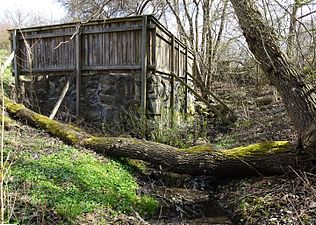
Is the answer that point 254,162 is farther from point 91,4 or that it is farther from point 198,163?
point 91,4

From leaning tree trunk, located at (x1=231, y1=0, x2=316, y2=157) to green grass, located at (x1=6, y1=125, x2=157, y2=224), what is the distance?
2.80m

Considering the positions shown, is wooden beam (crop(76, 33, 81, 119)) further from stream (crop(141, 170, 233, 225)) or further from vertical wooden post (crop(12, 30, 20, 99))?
stream (crop(141, 170, 233, 225))

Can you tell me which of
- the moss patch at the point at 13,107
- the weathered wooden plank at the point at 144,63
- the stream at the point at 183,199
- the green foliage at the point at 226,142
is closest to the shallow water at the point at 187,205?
the stream at the point at 183,199

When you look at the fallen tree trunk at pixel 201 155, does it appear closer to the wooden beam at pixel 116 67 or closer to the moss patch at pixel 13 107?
the moss patch at pixel 13 107

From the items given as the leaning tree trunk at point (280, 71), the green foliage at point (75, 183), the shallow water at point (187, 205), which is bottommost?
the shallow water at point (187, 205)

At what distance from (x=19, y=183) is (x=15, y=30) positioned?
6750 mm

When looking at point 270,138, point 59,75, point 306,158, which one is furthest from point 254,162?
point 59,75

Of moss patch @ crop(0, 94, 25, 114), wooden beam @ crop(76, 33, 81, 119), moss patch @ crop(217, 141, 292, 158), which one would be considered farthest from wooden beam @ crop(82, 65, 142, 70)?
moss patch @ crop(217, 141, 292, 158)

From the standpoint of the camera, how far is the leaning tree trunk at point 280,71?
510 centimetres

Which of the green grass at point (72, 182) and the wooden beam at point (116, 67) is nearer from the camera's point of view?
the green grass at point (72, 182)

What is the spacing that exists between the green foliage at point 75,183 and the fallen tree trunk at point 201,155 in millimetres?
504

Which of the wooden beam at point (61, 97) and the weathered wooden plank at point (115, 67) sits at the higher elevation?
the weathered wooden plank at point (115, 67)

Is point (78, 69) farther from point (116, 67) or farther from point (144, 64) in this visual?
point (144, 64)

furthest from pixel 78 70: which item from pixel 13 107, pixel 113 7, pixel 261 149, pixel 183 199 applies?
pixel 113 7
